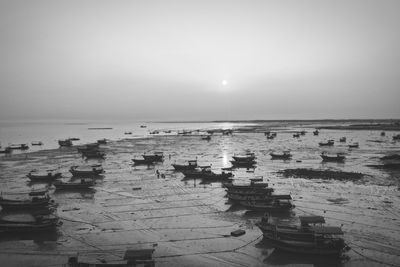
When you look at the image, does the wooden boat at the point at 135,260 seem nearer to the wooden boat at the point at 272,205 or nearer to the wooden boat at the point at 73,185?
the wooden boat at the point at 272,205

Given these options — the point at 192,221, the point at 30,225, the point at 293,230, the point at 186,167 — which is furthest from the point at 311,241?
the point at 186,167

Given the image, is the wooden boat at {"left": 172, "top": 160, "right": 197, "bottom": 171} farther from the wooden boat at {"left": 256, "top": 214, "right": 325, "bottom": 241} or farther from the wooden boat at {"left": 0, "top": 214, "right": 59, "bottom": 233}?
the wooden boat at {"left": 256, "top": 214, "right": 325, "bottom": 241}

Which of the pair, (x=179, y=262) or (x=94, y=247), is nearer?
(x=179, y=262)

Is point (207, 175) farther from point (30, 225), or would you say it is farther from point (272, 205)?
point (30, 225)

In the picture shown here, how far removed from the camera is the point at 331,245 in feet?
66.7

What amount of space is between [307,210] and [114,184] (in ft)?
83.5

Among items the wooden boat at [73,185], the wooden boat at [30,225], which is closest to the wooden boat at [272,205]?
the wooden boat at [30,225]

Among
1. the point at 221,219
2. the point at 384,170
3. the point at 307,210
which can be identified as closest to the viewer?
the point at 221,219

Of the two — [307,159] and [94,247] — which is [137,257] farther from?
[307,159]

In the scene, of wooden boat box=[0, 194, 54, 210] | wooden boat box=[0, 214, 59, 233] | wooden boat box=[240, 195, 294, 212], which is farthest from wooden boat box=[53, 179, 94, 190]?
wooden boat box=[240, 195, 294, 212]

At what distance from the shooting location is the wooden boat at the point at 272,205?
29.5 meters

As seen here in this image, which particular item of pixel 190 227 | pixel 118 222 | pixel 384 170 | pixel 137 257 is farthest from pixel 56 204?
pixel 384 170

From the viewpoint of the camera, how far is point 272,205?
29609 mm

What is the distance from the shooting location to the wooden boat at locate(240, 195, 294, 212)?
96.7ft
